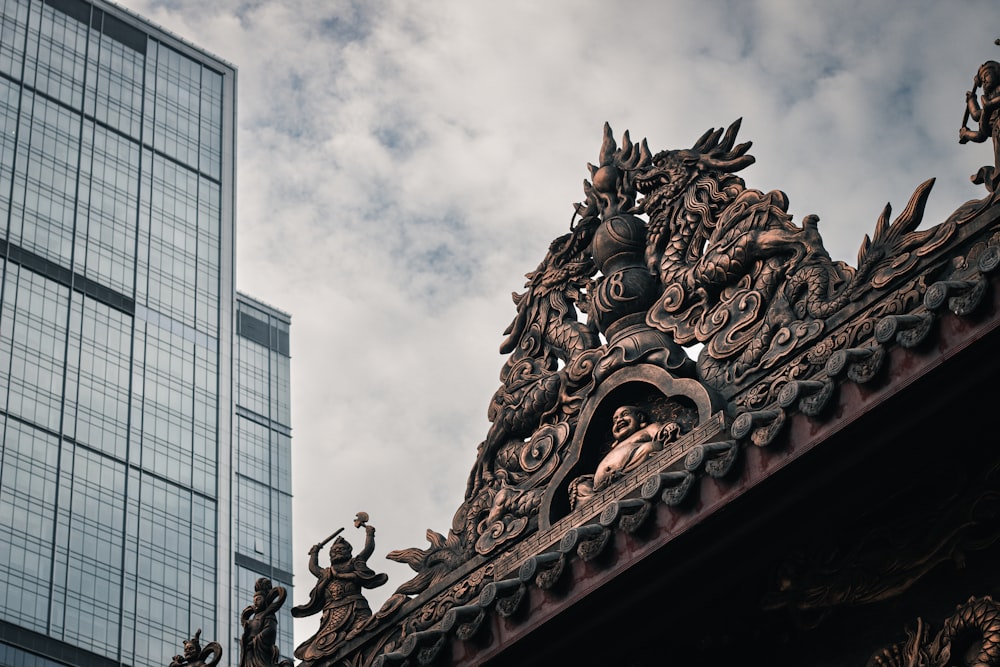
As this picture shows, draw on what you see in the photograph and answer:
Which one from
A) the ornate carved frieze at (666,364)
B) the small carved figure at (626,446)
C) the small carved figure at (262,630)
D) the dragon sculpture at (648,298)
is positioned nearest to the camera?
the ornate carved frieze at (666,364)

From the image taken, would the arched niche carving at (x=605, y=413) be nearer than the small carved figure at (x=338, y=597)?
Yes

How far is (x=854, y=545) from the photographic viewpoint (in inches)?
502

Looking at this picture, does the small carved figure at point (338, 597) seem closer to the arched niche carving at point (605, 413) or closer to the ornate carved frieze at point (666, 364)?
the ornate carved frieze at point (666, 364)

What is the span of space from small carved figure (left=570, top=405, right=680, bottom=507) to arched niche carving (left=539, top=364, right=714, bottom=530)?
0.43 ft

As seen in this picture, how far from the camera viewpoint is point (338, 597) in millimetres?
17719

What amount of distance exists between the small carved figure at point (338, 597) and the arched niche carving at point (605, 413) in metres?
2.52

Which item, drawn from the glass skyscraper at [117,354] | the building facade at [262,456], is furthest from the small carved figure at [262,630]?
the building facade at [262,456]

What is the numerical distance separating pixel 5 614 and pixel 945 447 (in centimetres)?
5450

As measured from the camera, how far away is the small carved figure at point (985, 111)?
13.3m

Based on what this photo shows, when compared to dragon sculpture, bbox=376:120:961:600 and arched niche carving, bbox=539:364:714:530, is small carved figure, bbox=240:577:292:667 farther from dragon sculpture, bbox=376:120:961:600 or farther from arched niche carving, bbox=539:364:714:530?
arched niche carving, bbox=539:364:714:530

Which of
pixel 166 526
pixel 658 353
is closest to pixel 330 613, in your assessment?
pixel 658 353

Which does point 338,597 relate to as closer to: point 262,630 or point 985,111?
point 262,630

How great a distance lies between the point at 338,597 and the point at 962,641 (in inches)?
318

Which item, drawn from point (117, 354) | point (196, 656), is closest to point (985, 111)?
point (196, 656)
